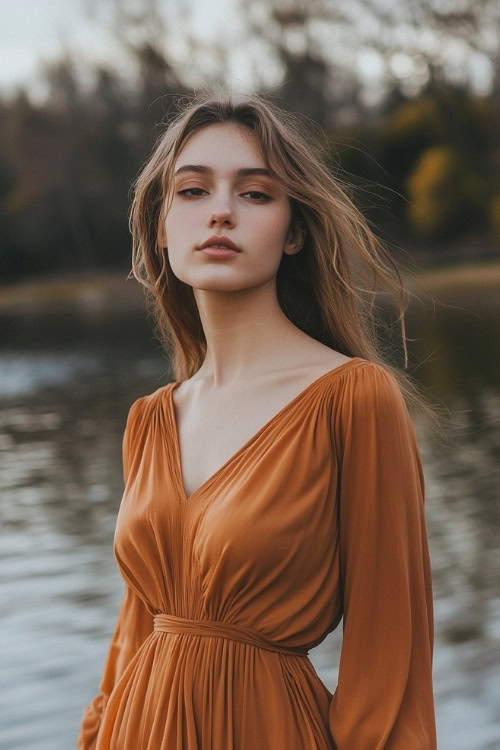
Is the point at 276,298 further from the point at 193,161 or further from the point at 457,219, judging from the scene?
the point at 457,219

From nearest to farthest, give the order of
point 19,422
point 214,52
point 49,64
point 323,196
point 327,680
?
point 323,196 < point 327,680 < point 19,422 < point 214,52 < point 49,64

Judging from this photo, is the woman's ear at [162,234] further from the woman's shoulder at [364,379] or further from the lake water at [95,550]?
the lake water at [95,550]

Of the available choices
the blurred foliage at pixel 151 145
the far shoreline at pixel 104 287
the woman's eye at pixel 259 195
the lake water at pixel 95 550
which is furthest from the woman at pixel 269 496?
the blurred foliage at pixel 151 145

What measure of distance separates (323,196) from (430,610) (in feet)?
2.15

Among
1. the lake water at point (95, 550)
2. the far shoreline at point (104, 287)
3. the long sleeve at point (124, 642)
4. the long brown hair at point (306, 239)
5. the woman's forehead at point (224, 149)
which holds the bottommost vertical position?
the far shoreline at point (104, 287)

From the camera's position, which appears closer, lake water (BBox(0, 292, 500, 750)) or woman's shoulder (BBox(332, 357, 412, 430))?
woman's shoulder (BBox(332, 357, 412, 430))

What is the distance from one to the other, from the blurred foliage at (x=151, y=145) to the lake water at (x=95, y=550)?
18.5 m

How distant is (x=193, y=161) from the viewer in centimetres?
187

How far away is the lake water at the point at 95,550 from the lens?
4.61m

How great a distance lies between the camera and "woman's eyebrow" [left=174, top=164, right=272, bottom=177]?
1.83 meters

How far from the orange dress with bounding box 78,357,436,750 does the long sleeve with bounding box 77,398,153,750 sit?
175mm

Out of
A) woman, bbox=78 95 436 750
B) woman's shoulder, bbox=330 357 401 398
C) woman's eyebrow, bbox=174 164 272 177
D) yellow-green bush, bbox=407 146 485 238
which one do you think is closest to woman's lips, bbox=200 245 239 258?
woman, bbox=78 95 436 750

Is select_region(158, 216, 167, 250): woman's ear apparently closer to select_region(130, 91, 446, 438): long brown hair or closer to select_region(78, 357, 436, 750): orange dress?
select_region(130, 91, 446, 438): long brown hair

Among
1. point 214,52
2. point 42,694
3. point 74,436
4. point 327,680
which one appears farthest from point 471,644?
point 214,52
